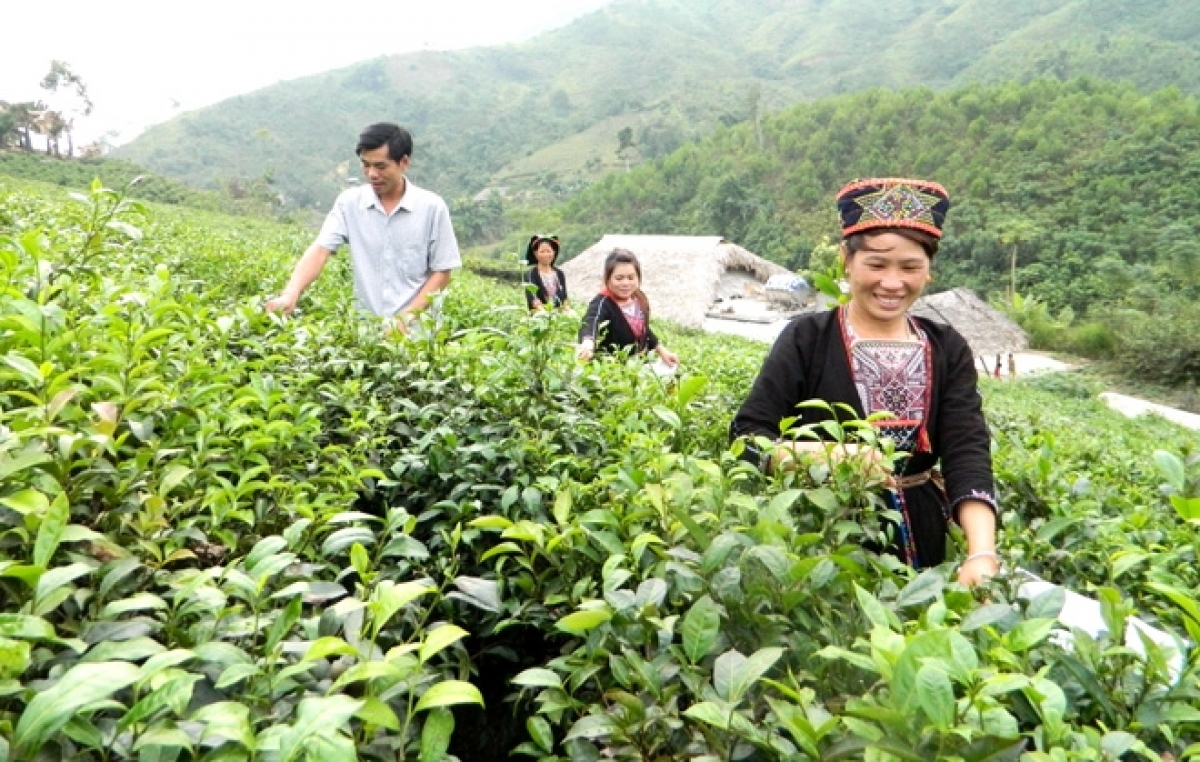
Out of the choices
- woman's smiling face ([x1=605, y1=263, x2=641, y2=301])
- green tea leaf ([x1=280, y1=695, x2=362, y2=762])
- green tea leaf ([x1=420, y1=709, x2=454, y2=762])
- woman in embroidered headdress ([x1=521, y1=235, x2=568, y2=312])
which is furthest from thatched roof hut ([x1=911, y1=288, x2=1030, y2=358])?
green tea leaf ([x1=280, y1=695, x2=362, y2=762])

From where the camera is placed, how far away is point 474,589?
115cm

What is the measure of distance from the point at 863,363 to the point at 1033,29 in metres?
103

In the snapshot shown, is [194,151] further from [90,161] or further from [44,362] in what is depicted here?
[44,362]

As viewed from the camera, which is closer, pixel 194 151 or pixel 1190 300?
pixel 1190 300

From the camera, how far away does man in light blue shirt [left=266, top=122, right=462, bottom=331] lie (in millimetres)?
3248

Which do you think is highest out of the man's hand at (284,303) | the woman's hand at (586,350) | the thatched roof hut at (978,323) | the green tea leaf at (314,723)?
the man's hand at (284,303)

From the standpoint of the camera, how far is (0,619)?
0.76 metres

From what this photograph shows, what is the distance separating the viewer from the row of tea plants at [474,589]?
0.76m

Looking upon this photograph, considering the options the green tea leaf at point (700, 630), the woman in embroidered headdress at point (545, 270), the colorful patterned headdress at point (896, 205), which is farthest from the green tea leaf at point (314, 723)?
the woman in embroidered headdress at point (545, 270)

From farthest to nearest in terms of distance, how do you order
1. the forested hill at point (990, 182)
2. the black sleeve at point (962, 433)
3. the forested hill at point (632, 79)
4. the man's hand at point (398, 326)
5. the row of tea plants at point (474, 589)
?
1. the forested hill at point (632, 79)
2. the forested hill at point (990, 182)
3. the man's hand at point (398, 326)
4. the black sleeve at point (962, 433)
5. the row of tea plants at point (474, 589)

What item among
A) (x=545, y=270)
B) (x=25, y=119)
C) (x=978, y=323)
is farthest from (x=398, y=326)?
(x=25, y=119)

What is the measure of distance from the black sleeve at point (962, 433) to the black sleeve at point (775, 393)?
34 centimetres

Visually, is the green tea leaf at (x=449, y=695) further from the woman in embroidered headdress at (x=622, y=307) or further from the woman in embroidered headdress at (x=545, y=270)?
the woman in embroidered headdress at (x=545, y=270)

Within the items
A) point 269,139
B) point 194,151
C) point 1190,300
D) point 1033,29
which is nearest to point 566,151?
point 269,139
